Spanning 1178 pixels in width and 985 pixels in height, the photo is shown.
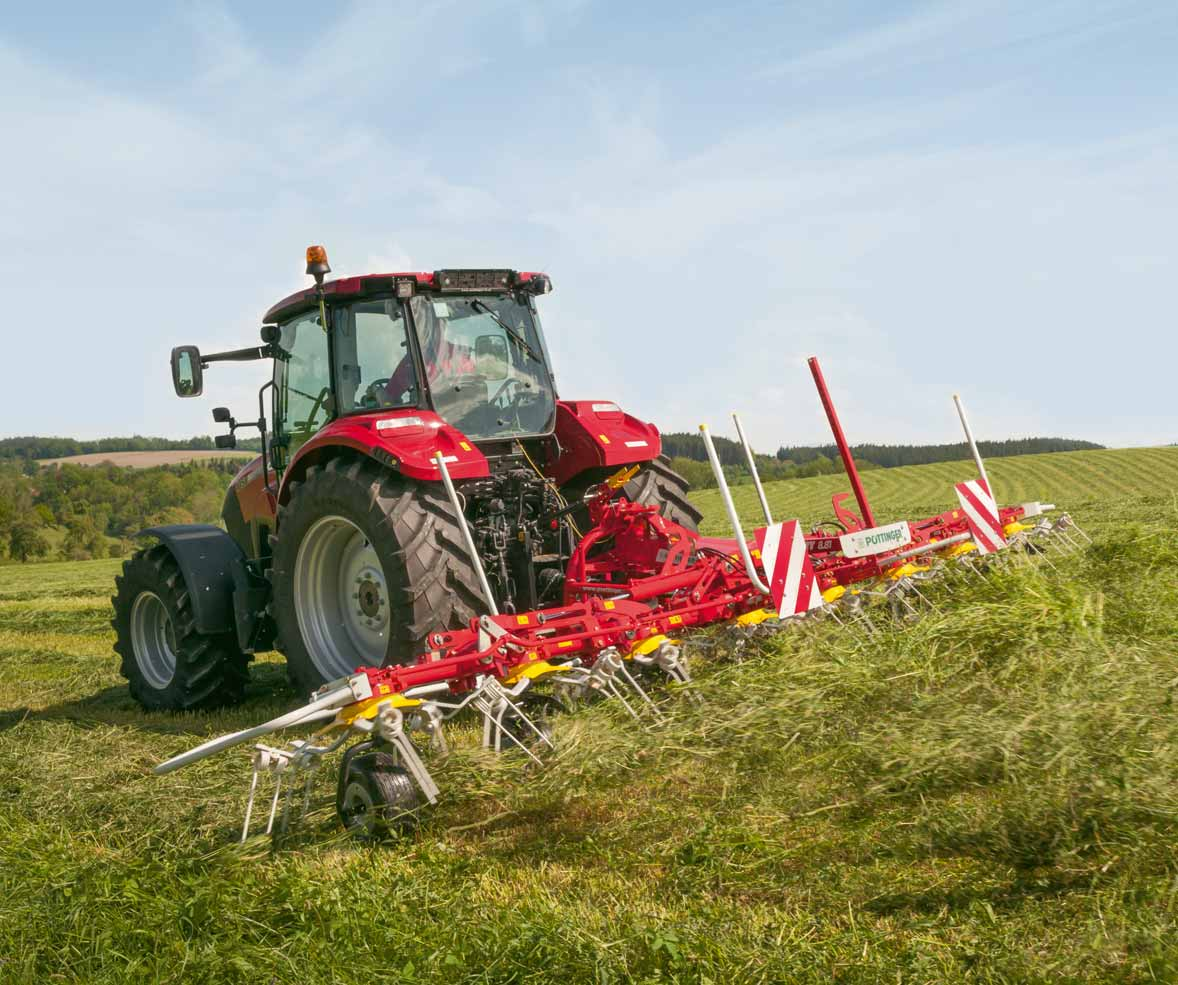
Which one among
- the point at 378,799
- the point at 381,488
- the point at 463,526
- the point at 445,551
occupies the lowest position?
the point at 378,799

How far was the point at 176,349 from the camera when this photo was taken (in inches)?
259

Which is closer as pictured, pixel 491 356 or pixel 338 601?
pixel 338 601

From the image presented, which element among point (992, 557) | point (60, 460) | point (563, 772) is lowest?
point (563, 772)

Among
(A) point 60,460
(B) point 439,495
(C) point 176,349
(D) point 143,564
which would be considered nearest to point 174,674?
(D) point 143,564

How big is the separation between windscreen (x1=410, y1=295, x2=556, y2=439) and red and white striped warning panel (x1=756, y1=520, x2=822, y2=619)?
182 cm

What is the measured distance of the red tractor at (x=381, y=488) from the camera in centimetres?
525

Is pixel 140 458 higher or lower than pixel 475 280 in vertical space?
higher

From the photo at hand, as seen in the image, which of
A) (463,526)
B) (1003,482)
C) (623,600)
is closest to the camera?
(463,526)

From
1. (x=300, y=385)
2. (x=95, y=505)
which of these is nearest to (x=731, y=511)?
(x=300, y=385)

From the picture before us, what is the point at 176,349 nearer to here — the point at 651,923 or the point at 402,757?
the point at 402,757

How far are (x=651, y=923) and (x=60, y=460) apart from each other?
5465 centimetres

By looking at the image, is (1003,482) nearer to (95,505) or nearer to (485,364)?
(485,364)

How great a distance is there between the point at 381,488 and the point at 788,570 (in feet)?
6.31

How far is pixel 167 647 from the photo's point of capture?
7105mm
